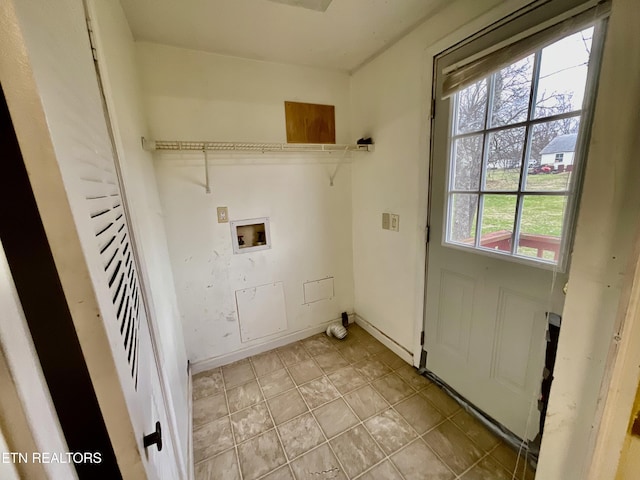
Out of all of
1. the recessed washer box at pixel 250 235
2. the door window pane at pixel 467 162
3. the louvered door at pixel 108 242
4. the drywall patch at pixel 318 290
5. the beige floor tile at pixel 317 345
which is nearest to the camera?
the louvered door at pixel 108 242

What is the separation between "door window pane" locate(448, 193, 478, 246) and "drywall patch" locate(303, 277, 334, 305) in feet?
3.89

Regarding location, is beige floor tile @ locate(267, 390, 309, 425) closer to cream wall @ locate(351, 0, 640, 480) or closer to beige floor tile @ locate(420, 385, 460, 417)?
beige floor tile @ locate(420, 385, 460, 417)

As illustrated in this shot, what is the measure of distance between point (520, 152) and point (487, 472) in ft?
5.08

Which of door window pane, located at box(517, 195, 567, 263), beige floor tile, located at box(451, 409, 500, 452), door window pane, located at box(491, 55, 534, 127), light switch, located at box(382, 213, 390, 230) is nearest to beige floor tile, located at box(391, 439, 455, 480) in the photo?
beige floor tile, located at box(451, 409, 500, 452)

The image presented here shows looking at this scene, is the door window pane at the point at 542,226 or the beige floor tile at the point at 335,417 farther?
the beige floor tile at the point at 335,417

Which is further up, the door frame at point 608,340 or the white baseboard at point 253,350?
the door frame at point 608,340

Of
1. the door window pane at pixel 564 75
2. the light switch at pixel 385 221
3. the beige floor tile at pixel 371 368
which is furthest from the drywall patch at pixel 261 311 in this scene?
the door window pane at pixel 564 75

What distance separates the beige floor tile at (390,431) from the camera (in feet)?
4.58

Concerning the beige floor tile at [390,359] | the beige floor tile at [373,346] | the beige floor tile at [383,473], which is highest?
the beige floor tile at [390,359]

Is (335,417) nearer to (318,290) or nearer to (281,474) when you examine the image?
(281,474)

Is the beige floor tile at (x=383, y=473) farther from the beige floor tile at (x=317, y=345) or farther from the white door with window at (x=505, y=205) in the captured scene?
the beige floor tile at (x=317, y=345)

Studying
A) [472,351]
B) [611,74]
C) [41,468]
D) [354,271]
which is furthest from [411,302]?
[41,468]

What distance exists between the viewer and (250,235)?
2.04m

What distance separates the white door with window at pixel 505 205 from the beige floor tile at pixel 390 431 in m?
0.44
